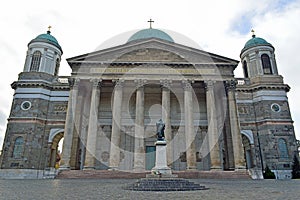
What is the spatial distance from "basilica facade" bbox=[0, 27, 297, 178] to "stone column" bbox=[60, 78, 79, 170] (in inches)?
3.2

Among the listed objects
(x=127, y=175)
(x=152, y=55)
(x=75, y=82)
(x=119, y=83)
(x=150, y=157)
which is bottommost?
(x=127, y=175)

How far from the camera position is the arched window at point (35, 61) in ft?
91.5

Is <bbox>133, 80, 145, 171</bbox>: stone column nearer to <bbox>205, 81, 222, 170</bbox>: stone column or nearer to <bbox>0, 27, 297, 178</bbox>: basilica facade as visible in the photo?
<bbox>0, 27, 297, 178</bbox>: basilica facade

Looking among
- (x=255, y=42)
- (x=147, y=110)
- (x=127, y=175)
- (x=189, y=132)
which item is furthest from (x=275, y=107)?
(x=127, y=175)

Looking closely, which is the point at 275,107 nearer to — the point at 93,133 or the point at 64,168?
the point at 93,133

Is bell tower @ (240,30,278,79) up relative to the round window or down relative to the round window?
up

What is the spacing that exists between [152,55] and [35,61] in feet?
49.2

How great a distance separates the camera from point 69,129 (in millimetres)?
20547

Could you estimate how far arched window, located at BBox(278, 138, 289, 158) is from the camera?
24983 millimetres

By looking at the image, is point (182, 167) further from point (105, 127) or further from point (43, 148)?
point (43, 148)

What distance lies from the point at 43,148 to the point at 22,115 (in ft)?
14.1

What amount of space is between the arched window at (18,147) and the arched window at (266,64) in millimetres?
28877

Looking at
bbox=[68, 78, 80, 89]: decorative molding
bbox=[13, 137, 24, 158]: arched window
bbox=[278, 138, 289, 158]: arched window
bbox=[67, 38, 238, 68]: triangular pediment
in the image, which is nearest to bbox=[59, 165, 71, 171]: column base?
bbox=[68, 78, 80, 89]: decorative molding

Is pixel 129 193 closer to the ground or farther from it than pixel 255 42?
closer to the ground
